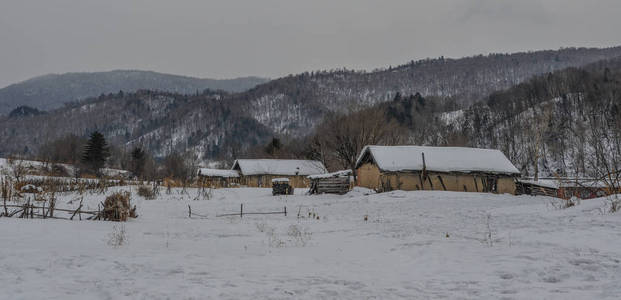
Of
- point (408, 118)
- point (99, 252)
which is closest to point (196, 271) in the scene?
point (99, 252)

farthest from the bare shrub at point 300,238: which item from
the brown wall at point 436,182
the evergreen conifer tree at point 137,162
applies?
the evergreen conifer tree at point 137,162

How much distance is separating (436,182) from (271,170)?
101 ft

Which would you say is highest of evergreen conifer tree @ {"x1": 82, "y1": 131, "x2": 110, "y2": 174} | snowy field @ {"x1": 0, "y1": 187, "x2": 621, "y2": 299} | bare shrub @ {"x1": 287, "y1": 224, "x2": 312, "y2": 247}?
evergreen conifer tree @ {"x1": 82, "y1": 131, "x2": 110, "y2": 174}

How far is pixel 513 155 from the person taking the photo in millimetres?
67875

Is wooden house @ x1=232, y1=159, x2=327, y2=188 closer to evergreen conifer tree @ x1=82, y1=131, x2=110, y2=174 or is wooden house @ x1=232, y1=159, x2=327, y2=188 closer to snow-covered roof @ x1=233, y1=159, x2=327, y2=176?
snow-covered roof @ x1=233, y1=159, x2=327, y2=176

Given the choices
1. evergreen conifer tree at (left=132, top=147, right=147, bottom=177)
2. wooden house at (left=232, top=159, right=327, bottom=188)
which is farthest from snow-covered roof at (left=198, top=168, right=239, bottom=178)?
evergreen conifer tree at (left=132, top=147, right=147, bottom=177)

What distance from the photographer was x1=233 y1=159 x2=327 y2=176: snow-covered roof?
57.3 meters

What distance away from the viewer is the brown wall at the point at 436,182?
31234 mm

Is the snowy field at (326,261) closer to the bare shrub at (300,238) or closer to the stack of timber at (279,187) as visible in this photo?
the bare shrub at (300,238)

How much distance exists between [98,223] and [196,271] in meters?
9.44

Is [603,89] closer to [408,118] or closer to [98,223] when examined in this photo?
[408,118]

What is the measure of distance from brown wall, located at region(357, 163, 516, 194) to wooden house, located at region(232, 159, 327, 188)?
936 inches

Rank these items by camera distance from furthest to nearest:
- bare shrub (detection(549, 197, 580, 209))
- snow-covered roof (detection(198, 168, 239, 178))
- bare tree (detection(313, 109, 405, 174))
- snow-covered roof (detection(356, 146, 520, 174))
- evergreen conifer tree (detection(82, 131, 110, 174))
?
evergreen conifer tree (detection(82, 131, 110, 174)), snow-covered roof (detection(198, 168, 239, 178)), bare tree (detection(313, 109, 405, 174)), snow-covered roof (detection(356, 146, 520, 174)), bare shrub (detection(549, 197, 580, 209))

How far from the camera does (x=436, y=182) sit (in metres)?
31.7
